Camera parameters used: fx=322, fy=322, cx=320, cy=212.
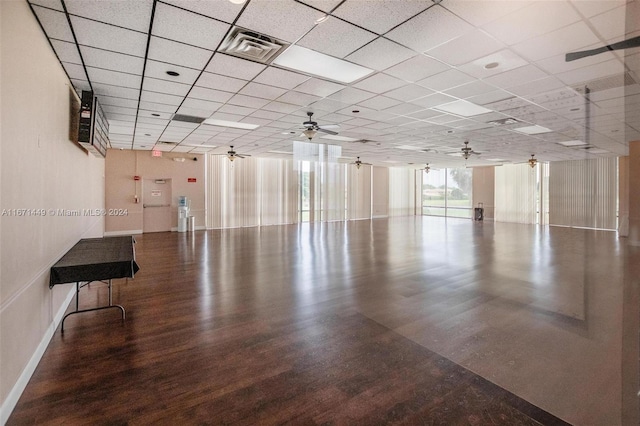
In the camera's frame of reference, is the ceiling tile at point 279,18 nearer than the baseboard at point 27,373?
No

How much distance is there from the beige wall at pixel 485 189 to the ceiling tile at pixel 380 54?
16022mm

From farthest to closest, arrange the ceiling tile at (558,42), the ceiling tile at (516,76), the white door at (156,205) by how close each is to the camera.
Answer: the white door at (156,205) → the ceiling tile at (516,76) → the ceiling tile at (558,42)

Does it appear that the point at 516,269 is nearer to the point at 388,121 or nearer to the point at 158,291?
the point at 388,121

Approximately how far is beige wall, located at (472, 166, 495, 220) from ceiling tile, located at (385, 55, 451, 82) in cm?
1540

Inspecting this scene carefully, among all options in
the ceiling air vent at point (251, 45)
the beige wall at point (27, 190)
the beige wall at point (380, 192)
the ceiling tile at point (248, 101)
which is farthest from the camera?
the beige wall at point (380, 192)

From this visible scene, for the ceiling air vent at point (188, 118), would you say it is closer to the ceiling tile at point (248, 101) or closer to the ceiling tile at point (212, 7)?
the ceiling tile at point (248, 101)

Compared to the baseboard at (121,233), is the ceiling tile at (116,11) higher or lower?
higher

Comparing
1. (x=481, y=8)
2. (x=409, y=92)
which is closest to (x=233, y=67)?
(x=409, y=92)

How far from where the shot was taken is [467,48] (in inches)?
143

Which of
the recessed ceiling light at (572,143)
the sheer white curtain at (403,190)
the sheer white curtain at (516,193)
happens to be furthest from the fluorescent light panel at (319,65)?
the sheer white curtain at (403,190)

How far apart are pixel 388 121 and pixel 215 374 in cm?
617

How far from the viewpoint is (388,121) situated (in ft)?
23.7

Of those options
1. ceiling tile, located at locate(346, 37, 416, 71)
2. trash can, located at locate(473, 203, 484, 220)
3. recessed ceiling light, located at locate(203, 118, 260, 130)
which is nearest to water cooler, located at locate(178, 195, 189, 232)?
recessed ceiling light, located at locate(203, 118, 260, 130)

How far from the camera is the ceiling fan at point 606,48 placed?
345 centimetres
